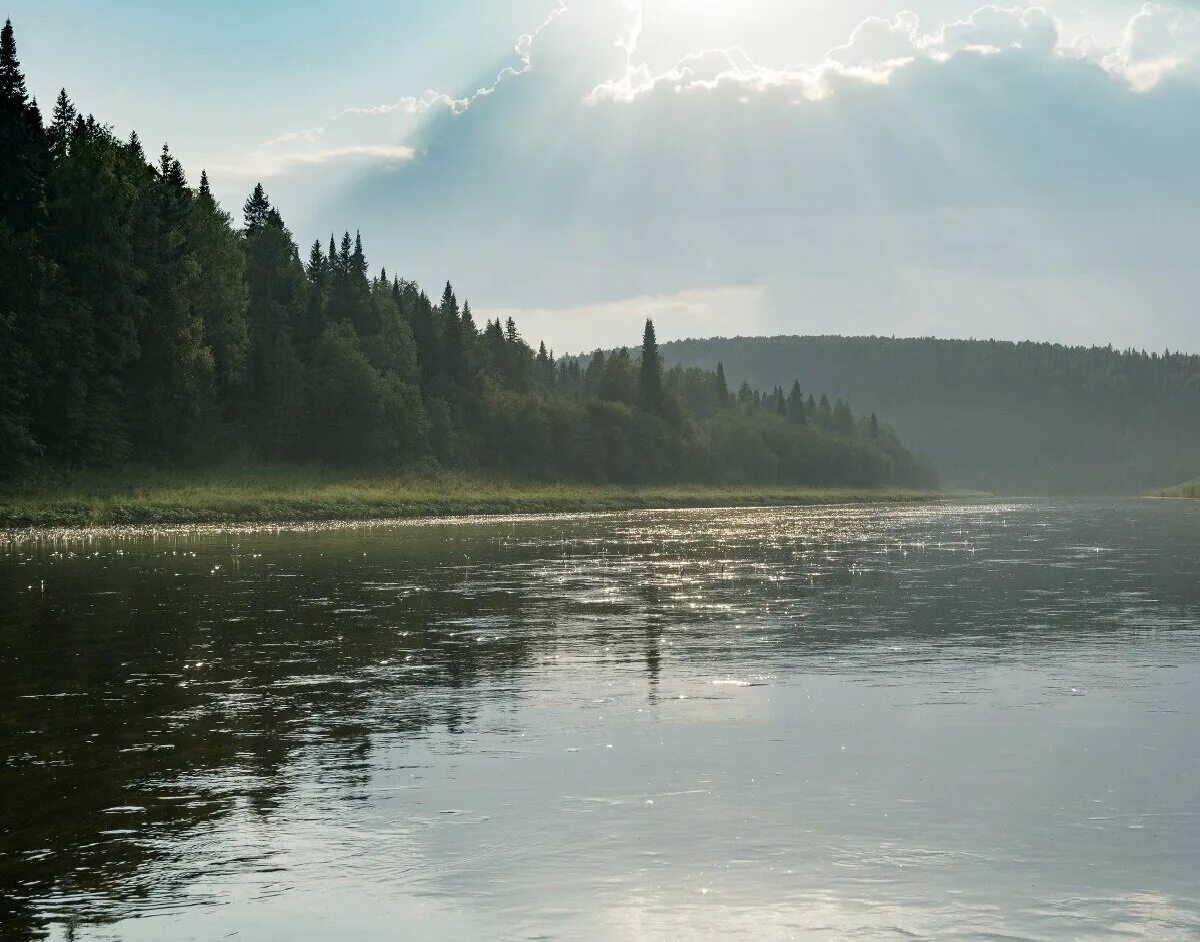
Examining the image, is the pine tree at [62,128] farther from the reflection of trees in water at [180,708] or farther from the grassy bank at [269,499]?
the reflection of trees in water at [180,708]

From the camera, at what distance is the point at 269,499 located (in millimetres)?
78625

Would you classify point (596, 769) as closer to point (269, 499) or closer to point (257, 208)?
point (269, 499)

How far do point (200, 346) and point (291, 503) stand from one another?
2252cm

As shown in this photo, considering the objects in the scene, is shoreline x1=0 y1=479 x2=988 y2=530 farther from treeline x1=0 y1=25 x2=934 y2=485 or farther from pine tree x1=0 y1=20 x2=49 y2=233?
pine tree x1=0 y1=20 x2=49 y2=233

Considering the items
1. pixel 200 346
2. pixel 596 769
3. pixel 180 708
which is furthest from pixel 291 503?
pixel 596 769

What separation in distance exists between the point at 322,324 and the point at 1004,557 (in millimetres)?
90214

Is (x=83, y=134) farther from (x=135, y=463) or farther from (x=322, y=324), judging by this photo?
(x=322, y=324)

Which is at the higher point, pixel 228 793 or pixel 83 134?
pixel 83 134

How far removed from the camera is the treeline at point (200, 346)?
76.9m

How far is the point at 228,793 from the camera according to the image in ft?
37.6

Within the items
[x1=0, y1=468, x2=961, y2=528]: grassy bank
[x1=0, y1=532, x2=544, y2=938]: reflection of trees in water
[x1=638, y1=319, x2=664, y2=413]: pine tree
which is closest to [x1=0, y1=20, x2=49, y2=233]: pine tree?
[x1=0, y1=468, x2=961, y2=528]: grassy bank

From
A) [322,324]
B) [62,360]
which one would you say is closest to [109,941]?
[62,360]

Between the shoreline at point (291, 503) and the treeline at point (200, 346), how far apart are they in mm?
5765

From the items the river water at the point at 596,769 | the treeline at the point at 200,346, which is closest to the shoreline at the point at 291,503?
the treeline at the point at 200,346
